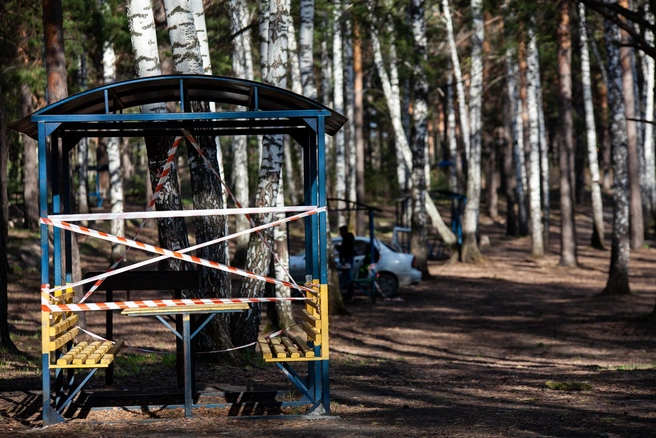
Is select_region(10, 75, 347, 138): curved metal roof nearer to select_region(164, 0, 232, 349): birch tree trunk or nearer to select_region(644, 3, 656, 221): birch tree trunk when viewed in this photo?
select_region(164, 0, 232, 349): birch tree trunk

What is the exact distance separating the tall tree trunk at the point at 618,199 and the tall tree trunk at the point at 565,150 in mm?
6161

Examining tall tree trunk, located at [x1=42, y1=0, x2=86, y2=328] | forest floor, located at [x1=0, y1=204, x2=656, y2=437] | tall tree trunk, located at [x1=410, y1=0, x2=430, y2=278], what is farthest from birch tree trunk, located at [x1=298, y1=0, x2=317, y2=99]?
tall tree trunk, located at [x1=410, y1=0, x2=430, y2=278]

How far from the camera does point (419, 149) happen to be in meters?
25.9

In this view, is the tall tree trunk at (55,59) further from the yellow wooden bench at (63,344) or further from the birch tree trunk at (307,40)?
the yellow wooden bench at (63,344)

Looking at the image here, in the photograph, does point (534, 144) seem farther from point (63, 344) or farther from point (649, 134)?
point (63, 344)

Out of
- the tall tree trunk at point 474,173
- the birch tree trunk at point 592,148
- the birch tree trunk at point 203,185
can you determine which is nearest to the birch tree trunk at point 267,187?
the birch tree trunk at point 203,185

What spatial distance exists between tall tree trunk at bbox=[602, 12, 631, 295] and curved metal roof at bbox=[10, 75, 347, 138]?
39.0ft

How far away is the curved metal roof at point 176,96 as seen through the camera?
8.08m

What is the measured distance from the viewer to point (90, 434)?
24.7 feet

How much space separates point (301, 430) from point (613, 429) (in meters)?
2.52

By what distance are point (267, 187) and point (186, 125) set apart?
3334 mm

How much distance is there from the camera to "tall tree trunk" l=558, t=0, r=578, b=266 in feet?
89.8

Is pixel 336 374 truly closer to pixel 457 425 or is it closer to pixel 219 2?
pixel 457 425

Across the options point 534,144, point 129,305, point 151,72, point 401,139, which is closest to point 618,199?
point 534,144
